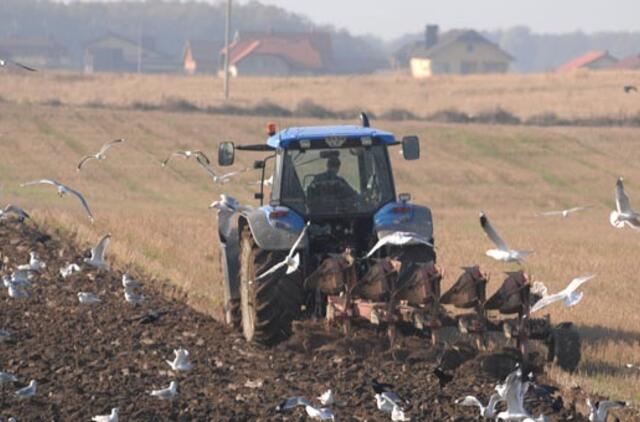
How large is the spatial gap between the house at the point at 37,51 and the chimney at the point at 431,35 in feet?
99.6

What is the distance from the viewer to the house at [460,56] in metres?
117

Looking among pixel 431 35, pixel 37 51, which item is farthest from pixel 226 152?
pixel 431 35

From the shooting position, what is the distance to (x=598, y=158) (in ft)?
142

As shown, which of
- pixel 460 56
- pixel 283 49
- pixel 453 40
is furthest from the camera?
pixel 460 56

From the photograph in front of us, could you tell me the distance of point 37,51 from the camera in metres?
113

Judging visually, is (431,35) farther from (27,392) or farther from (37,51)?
(27,392)

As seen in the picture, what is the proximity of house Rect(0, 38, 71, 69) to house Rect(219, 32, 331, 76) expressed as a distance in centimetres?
1329

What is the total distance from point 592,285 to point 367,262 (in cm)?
643

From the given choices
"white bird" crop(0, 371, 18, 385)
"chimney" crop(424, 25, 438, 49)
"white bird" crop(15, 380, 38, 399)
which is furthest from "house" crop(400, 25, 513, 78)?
"white bird" crop(15, 380, 38, 399)

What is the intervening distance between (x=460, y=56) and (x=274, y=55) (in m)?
15.4

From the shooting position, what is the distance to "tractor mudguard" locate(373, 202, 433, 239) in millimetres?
11430

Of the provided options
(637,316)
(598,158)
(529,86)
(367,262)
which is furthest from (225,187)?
(529,86)

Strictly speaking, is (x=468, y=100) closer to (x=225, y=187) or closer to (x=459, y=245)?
(x=225, y=187)

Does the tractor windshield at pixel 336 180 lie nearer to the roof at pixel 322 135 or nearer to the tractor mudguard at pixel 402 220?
the roof at pixel 322 135
